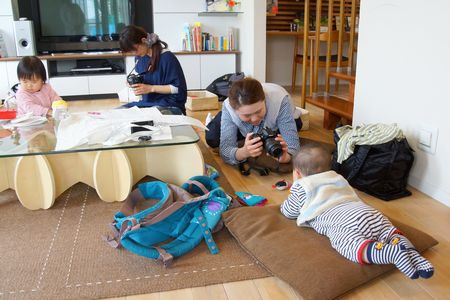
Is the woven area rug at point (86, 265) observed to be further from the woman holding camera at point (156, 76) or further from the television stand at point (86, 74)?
the television stand at point (86, 74)

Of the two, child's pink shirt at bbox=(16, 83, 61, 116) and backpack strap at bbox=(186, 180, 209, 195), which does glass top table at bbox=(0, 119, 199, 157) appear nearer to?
backpack strap at bbox=(186, 180, 209, 195)

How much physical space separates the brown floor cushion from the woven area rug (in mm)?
53

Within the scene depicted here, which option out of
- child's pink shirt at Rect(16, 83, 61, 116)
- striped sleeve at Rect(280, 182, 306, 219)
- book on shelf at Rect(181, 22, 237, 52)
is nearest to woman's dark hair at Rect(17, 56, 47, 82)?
child's pink shirt at Rect(16, 83, 61, 116)

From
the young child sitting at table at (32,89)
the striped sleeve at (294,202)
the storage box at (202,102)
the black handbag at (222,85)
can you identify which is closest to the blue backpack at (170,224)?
the striped sleeve at (294,202)

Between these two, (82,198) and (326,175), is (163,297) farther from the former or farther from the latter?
(82,198)

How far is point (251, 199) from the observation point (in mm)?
1938

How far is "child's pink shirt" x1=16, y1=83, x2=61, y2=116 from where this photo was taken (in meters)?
2.54

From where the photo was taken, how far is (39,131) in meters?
2.05

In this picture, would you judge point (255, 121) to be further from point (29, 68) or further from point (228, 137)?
point (29, 68)

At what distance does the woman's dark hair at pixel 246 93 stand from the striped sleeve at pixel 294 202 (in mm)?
533

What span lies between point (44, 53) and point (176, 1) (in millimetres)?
1516

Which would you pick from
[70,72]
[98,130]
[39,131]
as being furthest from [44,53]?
[98,130]

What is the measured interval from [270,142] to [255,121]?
0.19 m

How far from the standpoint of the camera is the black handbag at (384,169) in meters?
1.97
